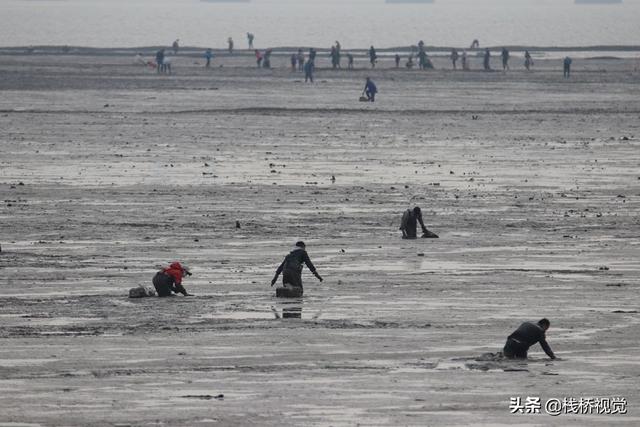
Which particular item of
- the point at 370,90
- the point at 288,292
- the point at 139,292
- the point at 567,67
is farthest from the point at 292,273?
the point at 567,67

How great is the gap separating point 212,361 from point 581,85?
71772 millimetres

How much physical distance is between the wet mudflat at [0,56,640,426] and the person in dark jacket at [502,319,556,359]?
260 mm

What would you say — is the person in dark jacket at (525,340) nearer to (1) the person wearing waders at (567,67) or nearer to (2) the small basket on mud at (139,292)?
(2) the small basket on mud at (139,292)

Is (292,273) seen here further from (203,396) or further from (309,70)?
(309,70)

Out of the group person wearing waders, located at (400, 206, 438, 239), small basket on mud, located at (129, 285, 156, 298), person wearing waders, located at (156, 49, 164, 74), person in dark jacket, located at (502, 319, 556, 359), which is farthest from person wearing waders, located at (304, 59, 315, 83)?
person in dark jacket, located at (502, 319, 556, 359)

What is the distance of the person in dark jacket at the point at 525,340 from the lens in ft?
70.2

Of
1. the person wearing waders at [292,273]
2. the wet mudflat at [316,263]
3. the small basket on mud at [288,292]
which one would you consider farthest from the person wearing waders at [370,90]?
the small basket on mud at [288,292]

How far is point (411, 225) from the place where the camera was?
1314 inches

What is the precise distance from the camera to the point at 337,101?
249 feet

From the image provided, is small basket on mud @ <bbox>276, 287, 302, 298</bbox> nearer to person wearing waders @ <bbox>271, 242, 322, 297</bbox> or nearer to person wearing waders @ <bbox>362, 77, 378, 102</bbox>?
person wearing waders @ <bbox>271, 242, 322, 297</bbox>

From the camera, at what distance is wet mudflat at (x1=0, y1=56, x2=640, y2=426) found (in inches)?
774

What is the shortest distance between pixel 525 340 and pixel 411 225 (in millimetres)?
12029

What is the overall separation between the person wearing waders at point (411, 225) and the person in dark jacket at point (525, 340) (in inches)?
450

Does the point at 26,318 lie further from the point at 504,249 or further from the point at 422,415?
the point at 504,249
